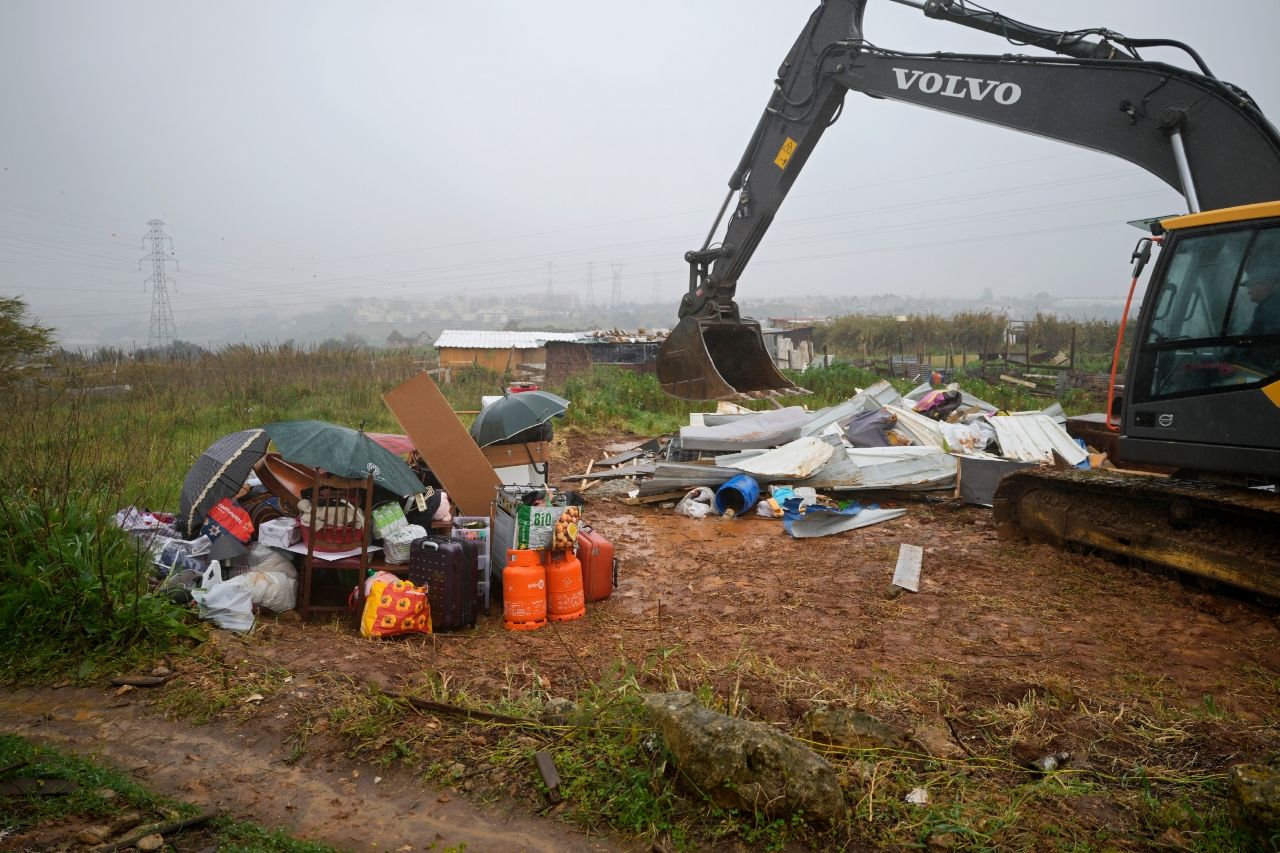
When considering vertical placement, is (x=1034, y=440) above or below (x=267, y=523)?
above

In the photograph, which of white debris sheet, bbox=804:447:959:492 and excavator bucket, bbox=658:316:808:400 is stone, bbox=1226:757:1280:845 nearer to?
white debris sheet, bbox=804:447:959:492

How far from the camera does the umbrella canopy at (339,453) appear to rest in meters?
5.04

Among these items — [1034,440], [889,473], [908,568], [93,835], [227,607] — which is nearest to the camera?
[93,835]

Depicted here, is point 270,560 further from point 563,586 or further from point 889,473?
point 889,473

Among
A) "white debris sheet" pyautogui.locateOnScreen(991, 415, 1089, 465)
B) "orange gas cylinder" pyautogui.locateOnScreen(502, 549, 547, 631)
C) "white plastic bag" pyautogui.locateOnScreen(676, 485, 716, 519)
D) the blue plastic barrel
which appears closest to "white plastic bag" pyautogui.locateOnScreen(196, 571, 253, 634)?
"orange gas cylinder" pyautogui.locateOnScreen(502, 549, 547, 631)

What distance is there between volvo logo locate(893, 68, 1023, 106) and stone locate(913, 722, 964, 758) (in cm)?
661

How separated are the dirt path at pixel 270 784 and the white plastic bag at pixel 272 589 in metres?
1.17

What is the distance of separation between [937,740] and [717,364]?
10.7 metres

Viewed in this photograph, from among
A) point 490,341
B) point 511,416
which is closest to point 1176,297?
point 511,416

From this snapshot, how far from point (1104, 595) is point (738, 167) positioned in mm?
8052

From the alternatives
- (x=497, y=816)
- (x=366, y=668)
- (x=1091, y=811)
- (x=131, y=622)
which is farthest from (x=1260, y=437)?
(x=131, y=622)

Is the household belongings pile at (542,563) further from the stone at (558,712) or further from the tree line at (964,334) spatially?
the tree line at (964,334)

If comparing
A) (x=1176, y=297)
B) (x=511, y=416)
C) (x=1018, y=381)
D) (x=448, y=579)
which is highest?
(x=1176, y=297)

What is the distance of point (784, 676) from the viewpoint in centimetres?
414
